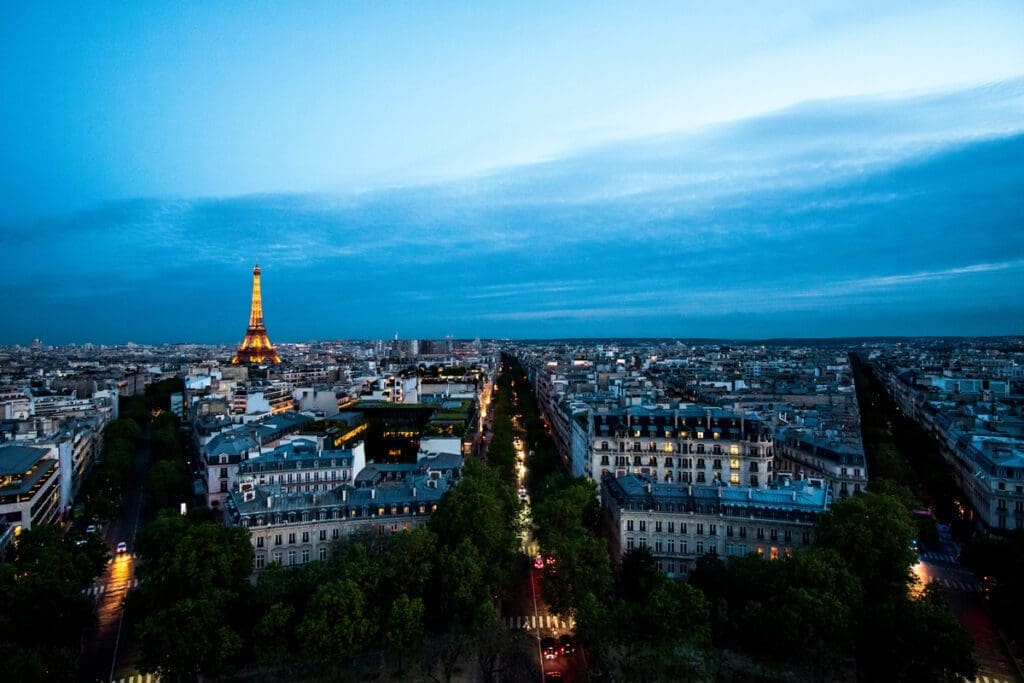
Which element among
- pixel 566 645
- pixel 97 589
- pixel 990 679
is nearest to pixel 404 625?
pixel 566 645

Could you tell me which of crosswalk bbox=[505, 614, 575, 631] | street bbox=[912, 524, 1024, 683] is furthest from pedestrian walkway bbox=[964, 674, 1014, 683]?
crosswalk bbox=[505, 614, 575, 631]

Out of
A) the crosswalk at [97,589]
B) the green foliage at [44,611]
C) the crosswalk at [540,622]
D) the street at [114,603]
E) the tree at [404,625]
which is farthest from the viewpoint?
the crosswalk at [97,589]

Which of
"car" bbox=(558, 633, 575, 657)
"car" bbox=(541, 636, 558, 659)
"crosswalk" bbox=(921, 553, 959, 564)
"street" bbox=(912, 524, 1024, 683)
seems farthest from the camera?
"crosswalk" bbox=(921, 553, 959, 564)

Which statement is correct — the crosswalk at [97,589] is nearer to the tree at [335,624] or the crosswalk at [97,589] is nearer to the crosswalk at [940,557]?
the tree at [335,624]

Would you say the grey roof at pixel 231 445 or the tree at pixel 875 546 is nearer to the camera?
the tree at pixel 875 546

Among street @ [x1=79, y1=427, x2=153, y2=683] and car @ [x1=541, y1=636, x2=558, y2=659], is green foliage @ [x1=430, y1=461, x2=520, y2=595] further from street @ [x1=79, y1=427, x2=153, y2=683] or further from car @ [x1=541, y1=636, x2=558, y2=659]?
street @ [x1=79, y1=427, x2=153, y2=683]

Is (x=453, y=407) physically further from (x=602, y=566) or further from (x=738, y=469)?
(x=602, y=566)

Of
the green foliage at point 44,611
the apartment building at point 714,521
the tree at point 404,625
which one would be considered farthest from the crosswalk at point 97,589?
the apartment building at point 714,521
